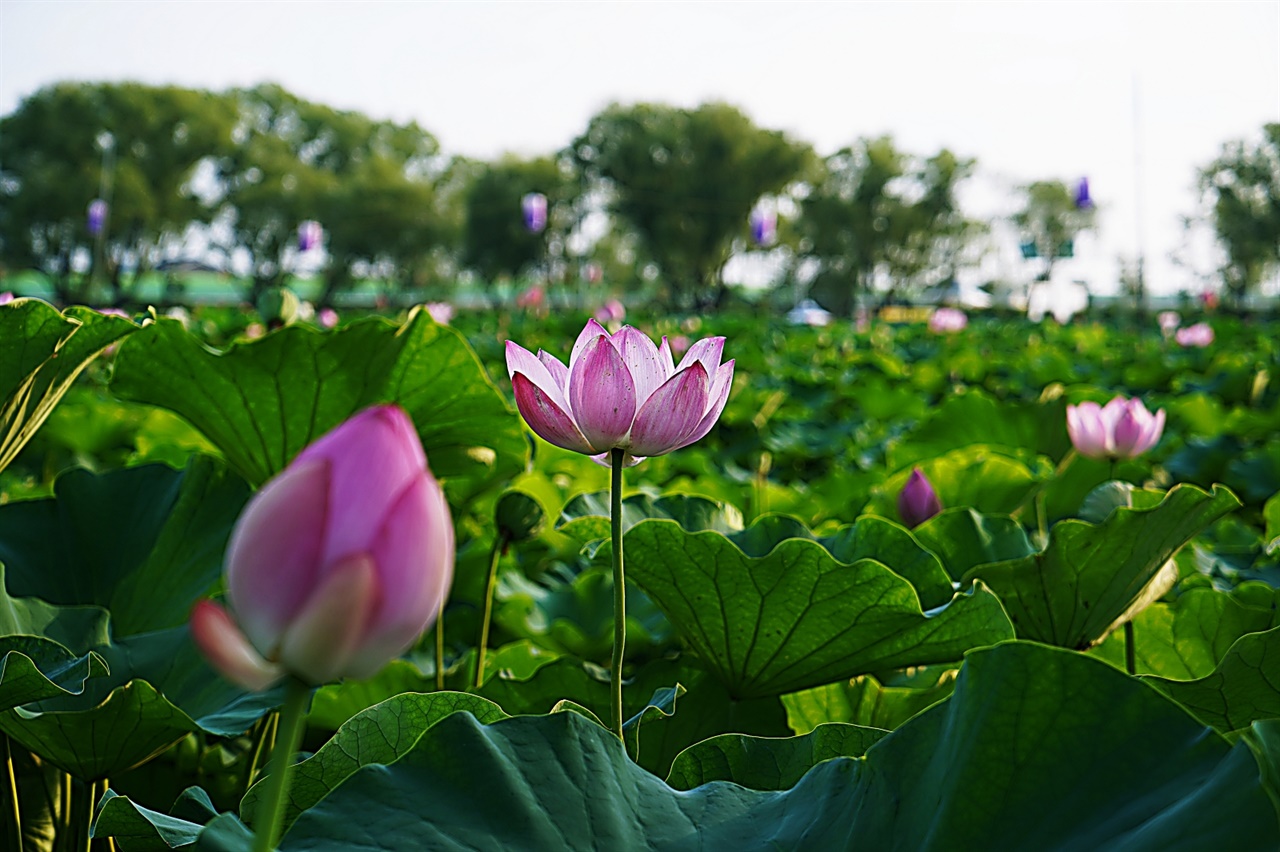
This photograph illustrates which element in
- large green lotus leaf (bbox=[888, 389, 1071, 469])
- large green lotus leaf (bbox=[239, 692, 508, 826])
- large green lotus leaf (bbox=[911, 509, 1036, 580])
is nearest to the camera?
large green lotus leaf (bbox=[239, 692, 508, 826])

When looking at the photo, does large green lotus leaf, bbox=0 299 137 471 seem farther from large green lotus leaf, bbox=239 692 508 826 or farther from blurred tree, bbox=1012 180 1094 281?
blurred tree, bbox=1012 180 1094 281

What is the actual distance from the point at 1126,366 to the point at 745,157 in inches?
1050

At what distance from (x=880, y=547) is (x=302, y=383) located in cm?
65

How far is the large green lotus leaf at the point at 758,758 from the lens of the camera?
0.64 meters

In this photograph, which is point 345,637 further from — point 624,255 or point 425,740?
point 624,255

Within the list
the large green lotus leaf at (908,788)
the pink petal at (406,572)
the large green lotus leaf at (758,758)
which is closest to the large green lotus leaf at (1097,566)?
the large green lotus leaf at (758,758)

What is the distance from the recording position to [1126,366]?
5.37 m

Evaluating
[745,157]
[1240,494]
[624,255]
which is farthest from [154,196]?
[1240,494]

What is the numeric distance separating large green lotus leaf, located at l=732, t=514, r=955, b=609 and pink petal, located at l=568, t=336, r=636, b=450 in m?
0.28

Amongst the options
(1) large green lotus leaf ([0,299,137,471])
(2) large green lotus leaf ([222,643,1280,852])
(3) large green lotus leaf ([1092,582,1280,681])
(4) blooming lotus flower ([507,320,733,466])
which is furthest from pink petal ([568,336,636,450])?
(3) large green lotus leaf ([1092,582,1280,681])

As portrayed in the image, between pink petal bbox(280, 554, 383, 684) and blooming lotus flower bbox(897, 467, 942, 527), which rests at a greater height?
pink petal bbox(280, 554, 383, 684)

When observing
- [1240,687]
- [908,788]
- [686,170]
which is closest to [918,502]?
[1240,687]

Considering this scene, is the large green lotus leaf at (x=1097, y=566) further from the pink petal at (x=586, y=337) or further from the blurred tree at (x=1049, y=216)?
the blurred tree at (x=1049, y=216)

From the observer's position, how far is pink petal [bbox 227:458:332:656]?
32 cm
